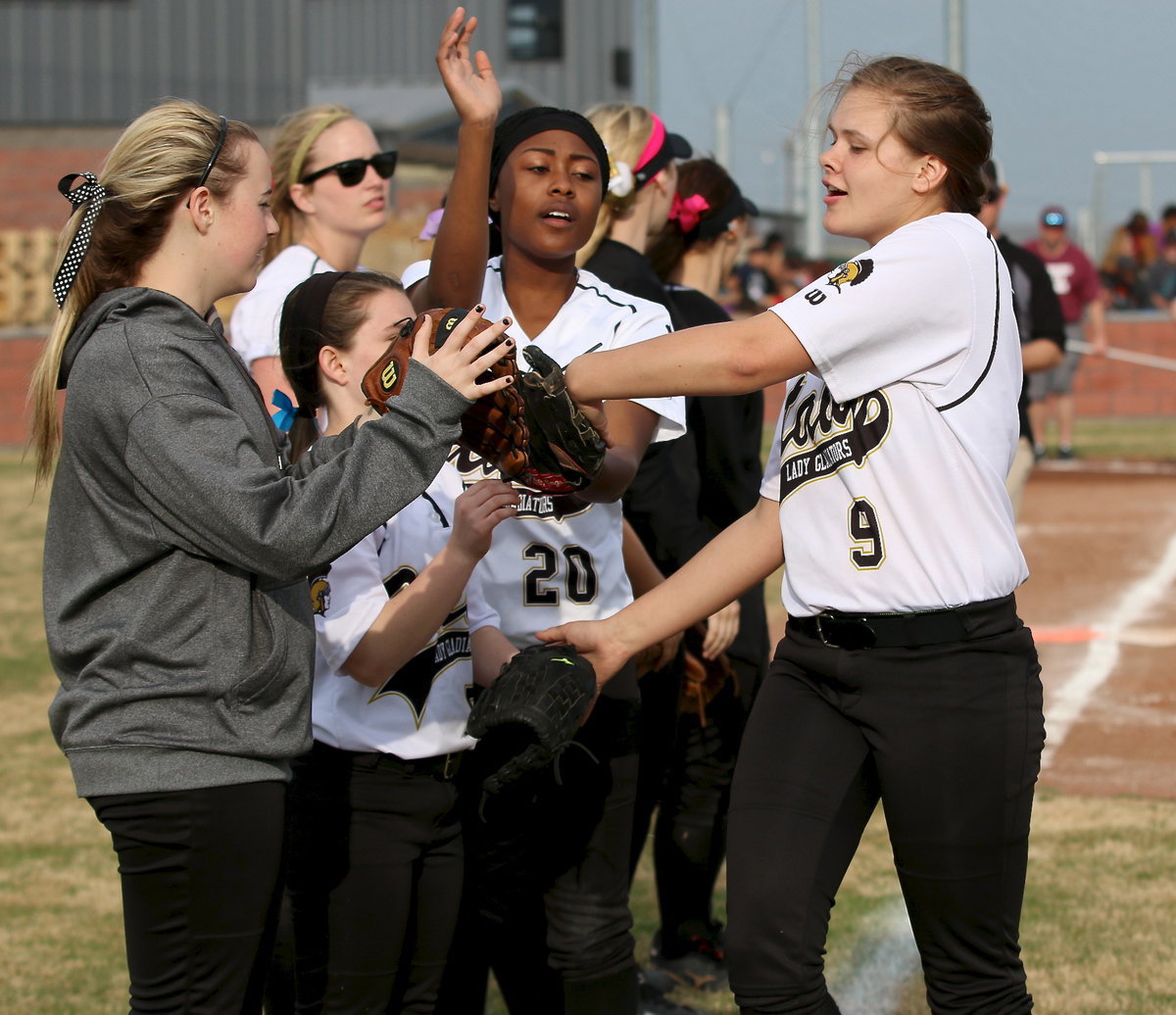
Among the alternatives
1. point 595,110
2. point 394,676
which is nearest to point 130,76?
point 595,110

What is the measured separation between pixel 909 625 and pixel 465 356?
35.5 inches

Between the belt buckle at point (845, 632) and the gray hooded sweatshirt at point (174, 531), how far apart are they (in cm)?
78

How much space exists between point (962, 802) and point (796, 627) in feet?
1.42

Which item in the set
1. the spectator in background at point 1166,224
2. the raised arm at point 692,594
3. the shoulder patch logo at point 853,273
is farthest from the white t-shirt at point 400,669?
the spectator in background at point 1166,224

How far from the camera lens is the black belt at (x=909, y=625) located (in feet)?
8.58

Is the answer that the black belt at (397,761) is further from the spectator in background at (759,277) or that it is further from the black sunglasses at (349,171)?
the spectator in background at (759,277)

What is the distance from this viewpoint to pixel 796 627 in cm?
281

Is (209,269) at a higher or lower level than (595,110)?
lower

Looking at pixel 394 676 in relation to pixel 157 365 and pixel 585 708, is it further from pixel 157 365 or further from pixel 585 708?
pixel 157 365

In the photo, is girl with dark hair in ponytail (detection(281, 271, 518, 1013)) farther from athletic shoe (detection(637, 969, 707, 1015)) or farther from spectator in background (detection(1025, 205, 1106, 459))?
spectator in background (detection(1025, 205, 1106, 459))

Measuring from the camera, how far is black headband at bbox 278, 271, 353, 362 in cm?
304

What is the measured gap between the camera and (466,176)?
126 inches

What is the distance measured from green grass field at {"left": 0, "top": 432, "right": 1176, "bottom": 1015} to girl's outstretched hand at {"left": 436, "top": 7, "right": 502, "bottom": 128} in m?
1.26

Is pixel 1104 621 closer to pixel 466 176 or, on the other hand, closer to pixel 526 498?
pixel 526 498
